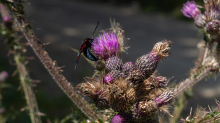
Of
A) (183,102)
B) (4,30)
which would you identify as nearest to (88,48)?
(4,30)

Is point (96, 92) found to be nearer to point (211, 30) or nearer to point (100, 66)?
point (100, 66)

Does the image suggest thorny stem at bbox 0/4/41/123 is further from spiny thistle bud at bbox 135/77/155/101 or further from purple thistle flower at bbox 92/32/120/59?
spiny thistle bud at bbox 135/77/155/101

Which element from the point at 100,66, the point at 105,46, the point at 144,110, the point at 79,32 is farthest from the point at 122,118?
the point at 79,32

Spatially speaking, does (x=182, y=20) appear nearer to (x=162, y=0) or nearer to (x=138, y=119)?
(x=162, y=0)

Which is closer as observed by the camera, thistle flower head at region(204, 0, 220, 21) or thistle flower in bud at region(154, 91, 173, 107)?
thistle flower in bud at region(154, 91, 173, 107)

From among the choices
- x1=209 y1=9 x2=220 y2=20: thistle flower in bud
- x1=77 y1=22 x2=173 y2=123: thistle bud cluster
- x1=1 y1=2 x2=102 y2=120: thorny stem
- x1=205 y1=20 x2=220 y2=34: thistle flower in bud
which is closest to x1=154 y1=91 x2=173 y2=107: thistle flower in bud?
x1=77 y1=22 x2=173 y2=123: thistle bud cluster
